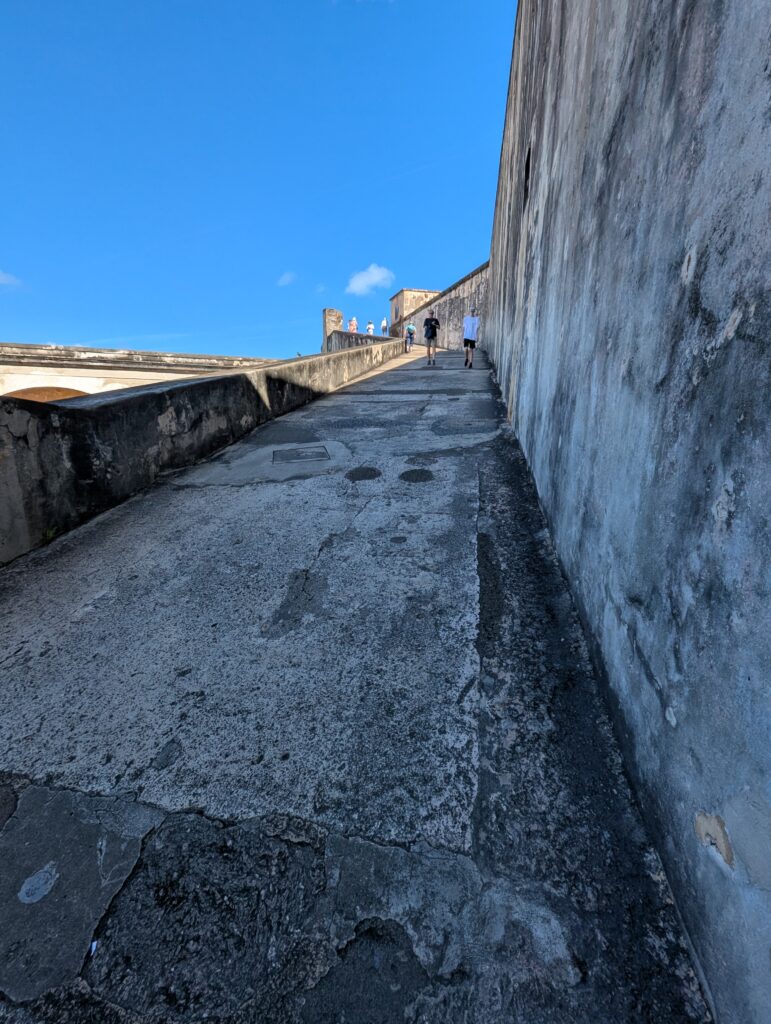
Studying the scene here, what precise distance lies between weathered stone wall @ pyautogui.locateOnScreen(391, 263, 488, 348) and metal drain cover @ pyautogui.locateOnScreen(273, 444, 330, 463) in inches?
651

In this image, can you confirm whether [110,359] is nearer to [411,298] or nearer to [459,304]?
[459,304]

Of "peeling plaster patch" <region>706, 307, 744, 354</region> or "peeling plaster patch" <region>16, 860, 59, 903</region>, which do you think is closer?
"peeling plaster patch" <region>706, 307, 744, 354</region>

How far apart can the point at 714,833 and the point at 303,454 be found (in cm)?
446

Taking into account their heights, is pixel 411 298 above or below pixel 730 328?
above

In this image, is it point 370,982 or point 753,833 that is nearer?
point 753,833

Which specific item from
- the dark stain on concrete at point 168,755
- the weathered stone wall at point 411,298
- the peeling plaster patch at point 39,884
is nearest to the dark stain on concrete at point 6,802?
the peeling plaster patch at point 39,884

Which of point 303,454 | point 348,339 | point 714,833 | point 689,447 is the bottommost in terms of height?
point 714,833

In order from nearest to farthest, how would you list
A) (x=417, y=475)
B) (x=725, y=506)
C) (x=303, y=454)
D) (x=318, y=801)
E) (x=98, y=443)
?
(x=725, y=506)
(x=318, y=801)
(x=98, y=443)
(x=417, y=475)
(x=303, y=454)

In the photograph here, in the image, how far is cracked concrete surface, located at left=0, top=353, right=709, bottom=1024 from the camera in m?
1.02

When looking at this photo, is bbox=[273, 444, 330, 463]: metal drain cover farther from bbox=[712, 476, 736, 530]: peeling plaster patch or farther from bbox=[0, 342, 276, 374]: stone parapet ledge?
bbox=[0, 342, 276, 374]: stone parapet ledge

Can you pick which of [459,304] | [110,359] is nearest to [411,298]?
[459,304]

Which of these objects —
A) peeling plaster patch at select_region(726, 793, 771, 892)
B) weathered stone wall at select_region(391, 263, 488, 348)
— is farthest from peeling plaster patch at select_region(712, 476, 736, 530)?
weathered stone wall at select_region(391, 263, 488, 348)

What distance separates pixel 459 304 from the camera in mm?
23562

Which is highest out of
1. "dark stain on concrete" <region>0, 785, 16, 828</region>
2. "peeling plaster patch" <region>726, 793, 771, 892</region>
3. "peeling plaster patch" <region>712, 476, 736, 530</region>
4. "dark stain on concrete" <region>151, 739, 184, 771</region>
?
"peeling plaster patch" <region>712, 476, 736, 530</region>
